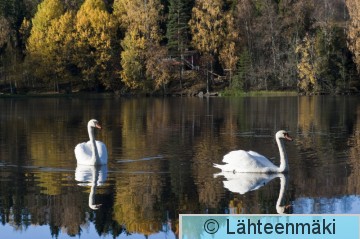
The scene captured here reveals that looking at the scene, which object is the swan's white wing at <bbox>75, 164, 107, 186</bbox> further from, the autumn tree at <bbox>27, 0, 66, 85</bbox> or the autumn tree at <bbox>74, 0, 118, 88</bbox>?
the autumn tree at <bbox>74, 0, 118, 88</bbox>

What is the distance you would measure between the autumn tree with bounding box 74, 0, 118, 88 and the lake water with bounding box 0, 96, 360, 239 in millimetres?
45026

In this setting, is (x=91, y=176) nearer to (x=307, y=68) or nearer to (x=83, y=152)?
(x=83, y=152)

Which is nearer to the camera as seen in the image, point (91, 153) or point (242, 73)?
point (91, 153)

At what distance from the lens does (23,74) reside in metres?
81.9

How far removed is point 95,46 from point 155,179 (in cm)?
6411

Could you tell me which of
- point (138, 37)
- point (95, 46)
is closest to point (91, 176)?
point (95, 46)

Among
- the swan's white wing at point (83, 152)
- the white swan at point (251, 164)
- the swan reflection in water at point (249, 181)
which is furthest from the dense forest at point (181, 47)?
the swan reflection in water at point (249, 181)

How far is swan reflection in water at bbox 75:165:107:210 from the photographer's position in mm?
18842

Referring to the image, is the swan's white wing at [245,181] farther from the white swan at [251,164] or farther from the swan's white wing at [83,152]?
the swan's white wing at [83,152]

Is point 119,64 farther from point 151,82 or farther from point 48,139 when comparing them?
point 48,139

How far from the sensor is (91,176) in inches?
815

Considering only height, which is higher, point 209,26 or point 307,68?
point 209,26

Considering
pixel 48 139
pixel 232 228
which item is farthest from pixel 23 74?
pixel 232 228

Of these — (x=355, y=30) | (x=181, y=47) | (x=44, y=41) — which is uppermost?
(x=355, y=30)
